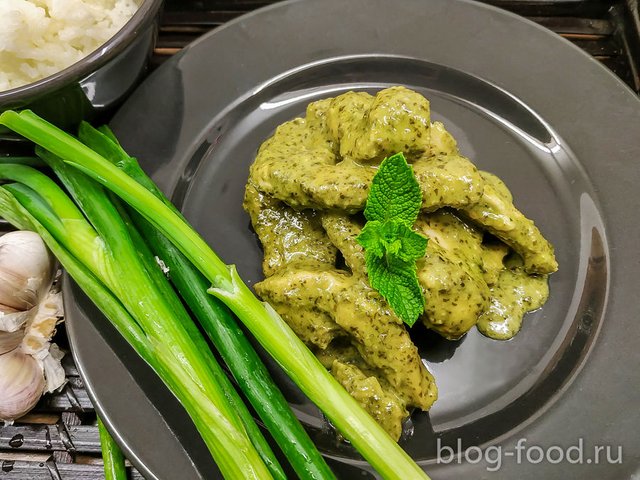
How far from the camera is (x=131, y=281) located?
1.91 metres

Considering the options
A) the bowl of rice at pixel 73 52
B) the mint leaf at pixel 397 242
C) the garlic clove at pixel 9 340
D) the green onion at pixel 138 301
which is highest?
the mint leaf at pixel 397 242

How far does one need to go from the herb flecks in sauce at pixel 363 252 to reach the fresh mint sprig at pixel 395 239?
0.23 ft

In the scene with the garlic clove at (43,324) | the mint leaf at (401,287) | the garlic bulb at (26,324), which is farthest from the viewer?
the garlic clove at (43,324)

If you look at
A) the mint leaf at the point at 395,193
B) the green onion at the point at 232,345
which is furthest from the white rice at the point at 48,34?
the mint leaf at the point at 395,193

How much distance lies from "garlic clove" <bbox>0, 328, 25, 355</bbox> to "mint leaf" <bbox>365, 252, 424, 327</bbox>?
4.43 ft

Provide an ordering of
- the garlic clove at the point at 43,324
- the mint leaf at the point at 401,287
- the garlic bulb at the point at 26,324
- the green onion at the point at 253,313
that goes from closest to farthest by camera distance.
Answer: the green onion at the point at 253,313, the mint leaf at the point at 401,287, the garlic bulb at the point at 26,324, the garlic clove at the point at 43,324

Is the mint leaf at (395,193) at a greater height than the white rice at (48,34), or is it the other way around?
the mint leaf at (395,193)

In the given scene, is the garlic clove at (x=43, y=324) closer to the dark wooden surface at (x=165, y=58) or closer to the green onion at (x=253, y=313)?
the dark wooden surface at (x=165, y=58)

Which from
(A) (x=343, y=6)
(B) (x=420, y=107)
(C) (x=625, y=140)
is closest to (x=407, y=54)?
(A) (x=343, y=6)

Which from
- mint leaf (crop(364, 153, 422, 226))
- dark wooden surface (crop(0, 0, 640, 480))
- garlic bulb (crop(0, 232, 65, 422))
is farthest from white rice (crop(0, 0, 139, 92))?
mint leaf (crop(364, 153, 422, 226))

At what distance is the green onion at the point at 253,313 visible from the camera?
1.70 metres

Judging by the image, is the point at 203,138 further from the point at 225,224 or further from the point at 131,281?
the point at 131,281

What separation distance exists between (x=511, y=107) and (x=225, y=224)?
1364 mm

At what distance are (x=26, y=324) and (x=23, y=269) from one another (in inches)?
8.9
